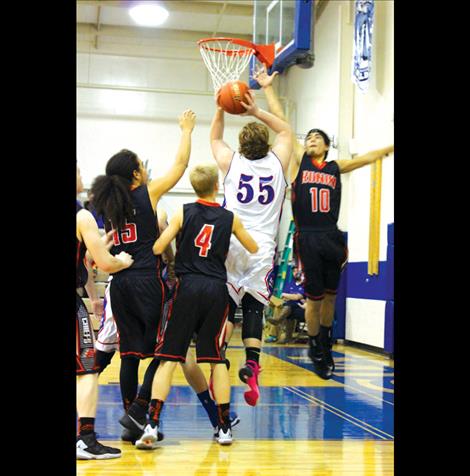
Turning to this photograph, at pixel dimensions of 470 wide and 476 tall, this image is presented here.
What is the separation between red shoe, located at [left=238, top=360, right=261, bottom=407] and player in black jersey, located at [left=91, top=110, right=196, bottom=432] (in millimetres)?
702

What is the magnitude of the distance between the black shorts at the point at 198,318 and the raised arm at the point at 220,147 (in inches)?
46.5

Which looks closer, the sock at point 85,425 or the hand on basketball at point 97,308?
the sock at point 85,425

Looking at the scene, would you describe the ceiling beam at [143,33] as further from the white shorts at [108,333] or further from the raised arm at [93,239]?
the raised arm at [93,239]

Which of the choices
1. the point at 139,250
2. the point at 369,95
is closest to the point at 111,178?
the point at 139,250

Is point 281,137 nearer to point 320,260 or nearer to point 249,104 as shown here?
point 249,104

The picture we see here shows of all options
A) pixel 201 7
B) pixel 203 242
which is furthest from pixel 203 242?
pixel 201 7

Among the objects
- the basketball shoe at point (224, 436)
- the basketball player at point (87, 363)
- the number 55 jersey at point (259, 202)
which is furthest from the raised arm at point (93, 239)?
the number 55 jersey at point (259, 202)

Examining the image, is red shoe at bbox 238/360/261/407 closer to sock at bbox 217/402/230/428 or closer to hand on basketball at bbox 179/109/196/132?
sock at bbox 217/402/230/428

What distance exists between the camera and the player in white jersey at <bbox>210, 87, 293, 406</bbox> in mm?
5207

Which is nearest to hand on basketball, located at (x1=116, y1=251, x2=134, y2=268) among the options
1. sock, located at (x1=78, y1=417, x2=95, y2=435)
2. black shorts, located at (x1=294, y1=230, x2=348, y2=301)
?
sock, located at (x1=78, y1=417, x2=95, y2=435)

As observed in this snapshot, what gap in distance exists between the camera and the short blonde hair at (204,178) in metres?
4.64

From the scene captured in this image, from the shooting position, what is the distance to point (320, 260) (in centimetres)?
708

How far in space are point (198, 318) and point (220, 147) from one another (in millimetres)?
1477
